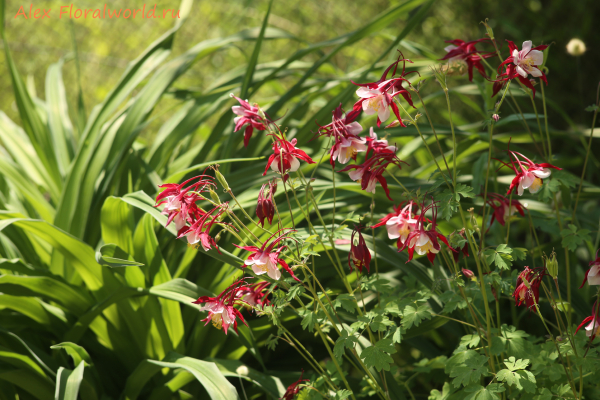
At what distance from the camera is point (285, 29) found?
287 centimetres

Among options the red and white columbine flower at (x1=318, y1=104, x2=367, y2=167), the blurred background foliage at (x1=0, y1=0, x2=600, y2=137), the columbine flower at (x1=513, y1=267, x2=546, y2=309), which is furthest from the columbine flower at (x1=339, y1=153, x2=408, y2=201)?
the blurred background foliage at (x1=0, y1=0, x2=600, y2=137)

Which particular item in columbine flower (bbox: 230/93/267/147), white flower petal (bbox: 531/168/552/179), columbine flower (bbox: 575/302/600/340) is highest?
columbine flower (bbox: 230/93/267/147)

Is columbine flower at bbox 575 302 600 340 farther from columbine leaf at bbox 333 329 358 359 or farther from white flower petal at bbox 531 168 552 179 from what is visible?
columbine leaf at bbox 333 329 358 359

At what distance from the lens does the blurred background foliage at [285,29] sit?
2.17 meters

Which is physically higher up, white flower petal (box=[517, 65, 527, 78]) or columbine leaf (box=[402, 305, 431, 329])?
white flower petal (box=[517, 65, 527, 78])

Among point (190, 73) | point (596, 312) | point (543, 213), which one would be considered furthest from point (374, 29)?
point (190, 73)

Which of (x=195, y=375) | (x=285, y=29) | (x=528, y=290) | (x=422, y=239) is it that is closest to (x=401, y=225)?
(x=422, y=239)

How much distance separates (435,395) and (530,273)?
0.31 meters

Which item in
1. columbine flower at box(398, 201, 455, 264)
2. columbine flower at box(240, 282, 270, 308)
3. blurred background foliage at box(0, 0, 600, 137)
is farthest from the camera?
blurred background foliage at box(0, 0, 600, 137)

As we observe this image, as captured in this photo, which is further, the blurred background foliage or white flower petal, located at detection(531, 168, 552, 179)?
the blurred background foliage

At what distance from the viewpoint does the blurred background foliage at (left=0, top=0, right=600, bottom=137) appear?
2.17 m

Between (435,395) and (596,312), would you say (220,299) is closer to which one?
(435,395)

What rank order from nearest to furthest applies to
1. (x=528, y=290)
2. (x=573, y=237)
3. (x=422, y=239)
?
(x=422, y=239) → (x=528, y=290) → (x=573, y=237)

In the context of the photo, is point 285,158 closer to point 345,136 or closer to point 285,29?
point 345,136
